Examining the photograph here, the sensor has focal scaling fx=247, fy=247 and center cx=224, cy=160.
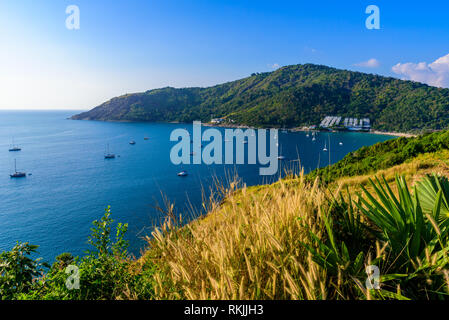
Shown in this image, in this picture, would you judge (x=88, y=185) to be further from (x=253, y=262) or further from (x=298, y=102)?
(x=298, y=102)

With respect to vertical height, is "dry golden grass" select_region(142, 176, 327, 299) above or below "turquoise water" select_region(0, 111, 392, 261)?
above

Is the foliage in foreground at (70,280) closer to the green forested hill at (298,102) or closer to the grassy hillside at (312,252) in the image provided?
the grassy hillside at (312,252)

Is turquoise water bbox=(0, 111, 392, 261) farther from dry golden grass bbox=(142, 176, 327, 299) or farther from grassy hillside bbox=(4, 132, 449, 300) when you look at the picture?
dry golden grass bbox=(142, 176, 327, 299)

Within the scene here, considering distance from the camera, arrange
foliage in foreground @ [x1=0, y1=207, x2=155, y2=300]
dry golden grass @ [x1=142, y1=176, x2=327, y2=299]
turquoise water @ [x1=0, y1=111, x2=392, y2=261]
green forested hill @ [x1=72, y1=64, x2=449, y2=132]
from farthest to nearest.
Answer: green forested hill @ [x1=72, y1=64, x2=449, y2=132] → turquoise water @ [x1=0, y1=111, x2=392, y2=261] → foliage in foreground @ [x1=0, y1=207, x2=155, y2=300] → dry golden grass @ [x1=142, y1=176, x2=327, y2=299]

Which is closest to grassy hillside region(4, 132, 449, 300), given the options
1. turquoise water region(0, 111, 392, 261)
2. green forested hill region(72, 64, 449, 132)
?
turquoise water region(0, 111, 392, 261)

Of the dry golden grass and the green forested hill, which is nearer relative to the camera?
the dry golden grass

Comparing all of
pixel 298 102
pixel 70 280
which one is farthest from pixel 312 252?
pixel 298 102
